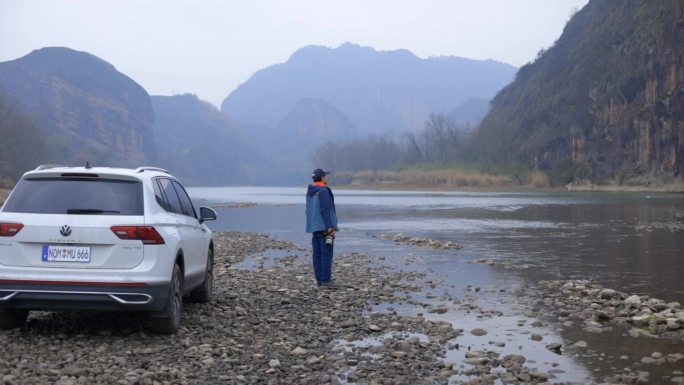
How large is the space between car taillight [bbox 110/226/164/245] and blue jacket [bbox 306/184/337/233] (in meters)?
5.27

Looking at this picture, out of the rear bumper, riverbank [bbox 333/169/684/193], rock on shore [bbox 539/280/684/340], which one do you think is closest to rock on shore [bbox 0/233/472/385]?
the rear bumper

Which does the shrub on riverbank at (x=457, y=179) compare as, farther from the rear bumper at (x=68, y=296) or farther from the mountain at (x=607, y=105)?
the rear bumper at (x=68, y=296)

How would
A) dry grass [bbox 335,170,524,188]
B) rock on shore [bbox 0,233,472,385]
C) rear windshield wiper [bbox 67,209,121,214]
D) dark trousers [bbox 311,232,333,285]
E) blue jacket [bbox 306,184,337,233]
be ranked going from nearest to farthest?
1. rock on shore [bbox 0,233,472,385]
2. rear windshield wiper [bbox 67,209,121,214]
3. blue jacket [bbox 306,184,337,233]
4. dark trousers [bbox 311,232,333,285]
5. dry grass [bbox 335,170,524,188]

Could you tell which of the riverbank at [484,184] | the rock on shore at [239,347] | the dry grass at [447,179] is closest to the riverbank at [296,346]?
the rock on shore at [239,347]

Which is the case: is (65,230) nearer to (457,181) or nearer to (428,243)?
(428,243)

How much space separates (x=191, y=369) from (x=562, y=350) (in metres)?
4.65

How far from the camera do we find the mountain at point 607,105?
11138 cm

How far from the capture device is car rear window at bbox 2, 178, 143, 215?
807cm

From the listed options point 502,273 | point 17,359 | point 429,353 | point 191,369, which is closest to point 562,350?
point 429,353

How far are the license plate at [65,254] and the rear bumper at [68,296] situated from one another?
0.31 m

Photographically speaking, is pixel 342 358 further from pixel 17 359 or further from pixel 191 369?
pixel 17 359

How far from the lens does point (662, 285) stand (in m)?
14.3

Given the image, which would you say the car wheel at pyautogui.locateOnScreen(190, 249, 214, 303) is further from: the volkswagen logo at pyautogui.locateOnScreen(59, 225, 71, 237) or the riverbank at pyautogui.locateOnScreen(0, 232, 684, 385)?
the volkswagen logo at pyautogui.locateOnScreen(59, 225, 71, 237)

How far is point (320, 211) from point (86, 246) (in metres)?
5.86
